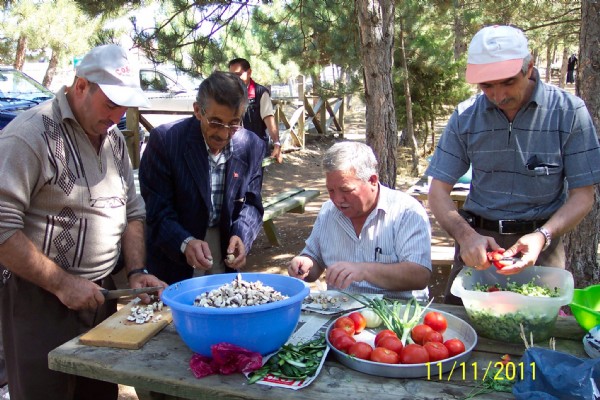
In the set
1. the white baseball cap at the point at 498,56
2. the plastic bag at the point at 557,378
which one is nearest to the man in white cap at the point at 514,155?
the white baseball cap at the point at 498,56

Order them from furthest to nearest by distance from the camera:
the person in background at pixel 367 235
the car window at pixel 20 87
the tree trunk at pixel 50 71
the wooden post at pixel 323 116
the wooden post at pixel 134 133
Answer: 1. the tree trunk at pixel 50 71
2. the wooden post at pixel 323 116
3. the car window at pixel 20 87
4. the wooden post at pixel 134 133
5. the person in background at pixel 367 235

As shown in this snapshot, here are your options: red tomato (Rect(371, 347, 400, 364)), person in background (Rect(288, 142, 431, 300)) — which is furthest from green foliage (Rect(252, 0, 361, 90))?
red tomato (Rect(371, 347, 400, 364))

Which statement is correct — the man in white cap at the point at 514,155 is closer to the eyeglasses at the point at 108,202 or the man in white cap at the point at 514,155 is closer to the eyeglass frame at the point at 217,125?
the eyeglass frame at the point at 217,125

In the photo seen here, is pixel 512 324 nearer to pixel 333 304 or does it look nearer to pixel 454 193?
pixel 333 304

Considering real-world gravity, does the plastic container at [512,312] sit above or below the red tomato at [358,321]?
above

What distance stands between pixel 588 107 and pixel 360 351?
284 cm

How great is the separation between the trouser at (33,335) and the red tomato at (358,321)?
107cm

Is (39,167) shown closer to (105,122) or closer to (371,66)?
(105,122)

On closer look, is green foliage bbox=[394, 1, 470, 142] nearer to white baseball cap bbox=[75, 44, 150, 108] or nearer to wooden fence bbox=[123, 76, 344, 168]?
wooden fence bbox=[123, 76, 344, 168]

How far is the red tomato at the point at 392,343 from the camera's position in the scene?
1.72 metres

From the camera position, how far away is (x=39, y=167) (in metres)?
1.97

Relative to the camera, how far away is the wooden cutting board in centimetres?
190

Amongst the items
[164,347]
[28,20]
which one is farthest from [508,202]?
[28,20]

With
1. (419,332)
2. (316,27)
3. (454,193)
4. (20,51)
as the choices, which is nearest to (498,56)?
(419,332)
